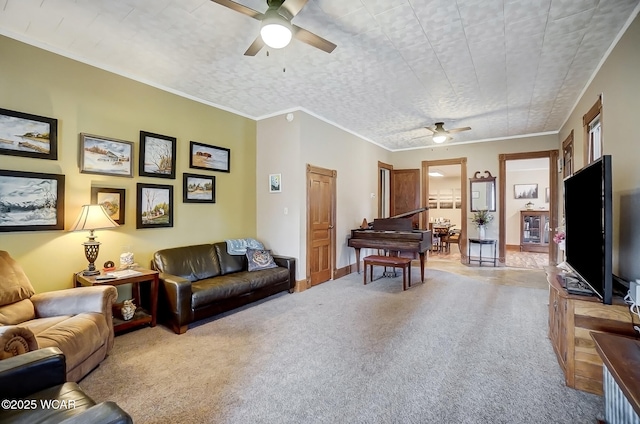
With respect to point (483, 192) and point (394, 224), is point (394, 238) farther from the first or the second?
point (483, 192)

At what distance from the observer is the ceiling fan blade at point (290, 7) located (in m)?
2.02

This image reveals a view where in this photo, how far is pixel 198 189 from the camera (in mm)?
4203

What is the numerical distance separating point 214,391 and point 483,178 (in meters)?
6.77

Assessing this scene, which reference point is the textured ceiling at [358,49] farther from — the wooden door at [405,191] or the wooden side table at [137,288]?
the wooden door at [405,191]

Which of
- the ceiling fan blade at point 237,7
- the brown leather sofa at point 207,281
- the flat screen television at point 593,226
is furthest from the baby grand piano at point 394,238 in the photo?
the ceiling fan blade at point 237,7

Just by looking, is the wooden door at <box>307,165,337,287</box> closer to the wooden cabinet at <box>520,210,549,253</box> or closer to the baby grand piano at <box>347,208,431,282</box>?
the baby grand piano at <box>347,208,431,282</box>

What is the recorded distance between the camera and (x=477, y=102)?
4.37 metres

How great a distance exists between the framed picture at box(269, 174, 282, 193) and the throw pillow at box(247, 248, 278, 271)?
40.9 inches

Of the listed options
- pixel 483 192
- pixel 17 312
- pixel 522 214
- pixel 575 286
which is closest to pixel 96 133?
pixel 17 312

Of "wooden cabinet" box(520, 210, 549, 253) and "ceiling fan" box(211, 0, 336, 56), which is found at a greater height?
"ceiling fan" box(211, 0, 336, 56)

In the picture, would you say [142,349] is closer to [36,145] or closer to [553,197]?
[36,145]

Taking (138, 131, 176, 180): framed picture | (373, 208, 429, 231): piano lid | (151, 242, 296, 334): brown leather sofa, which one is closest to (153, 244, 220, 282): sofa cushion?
(151, 242, 296, 334): brown leather sofa

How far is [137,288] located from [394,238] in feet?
12.9

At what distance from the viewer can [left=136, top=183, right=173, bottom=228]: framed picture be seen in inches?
141
